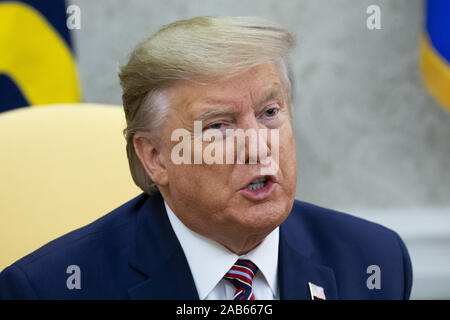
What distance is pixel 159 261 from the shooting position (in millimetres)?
1292

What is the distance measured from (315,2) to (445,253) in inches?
43.2

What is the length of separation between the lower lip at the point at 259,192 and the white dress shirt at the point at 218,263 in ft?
0.56

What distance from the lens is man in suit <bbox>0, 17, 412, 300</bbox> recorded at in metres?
1.16

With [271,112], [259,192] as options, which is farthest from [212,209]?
[271,112]

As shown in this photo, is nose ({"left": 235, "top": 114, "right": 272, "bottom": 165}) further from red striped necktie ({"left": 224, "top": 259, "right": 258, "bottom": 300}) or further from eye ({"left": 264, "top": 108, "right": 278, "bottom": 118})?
red striped necktie ({"left": 224, "top": 259, "right": 258, "bottom": 300})

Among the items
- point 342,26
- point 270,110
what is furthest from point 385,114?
point 270,110

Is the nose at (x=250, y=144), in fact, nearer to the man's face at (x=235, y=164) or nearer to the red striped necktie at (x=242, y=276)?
the man's face at (x=235, y=164)

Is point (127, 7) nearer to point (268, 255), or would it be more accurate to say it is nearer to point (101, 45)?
point (101, 45)

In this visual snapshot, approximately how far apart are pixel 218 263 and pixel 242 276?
5 cm

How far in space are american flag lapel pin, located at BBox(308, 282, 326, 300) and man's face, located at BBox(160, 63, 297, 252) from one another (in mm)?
188

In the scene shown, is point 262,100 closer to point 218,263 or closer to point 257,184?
point 257,184

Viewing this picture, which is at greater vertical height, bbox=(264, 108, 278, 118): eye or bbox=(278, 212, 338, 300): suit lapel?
bbox=(264, 108, 278, 118): eye

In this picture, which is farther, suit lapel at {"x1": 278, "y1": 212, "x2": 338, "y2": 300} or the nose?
suit lapel at {"x1": 278, "y1": 212, "x2": 338, "y2": 300}

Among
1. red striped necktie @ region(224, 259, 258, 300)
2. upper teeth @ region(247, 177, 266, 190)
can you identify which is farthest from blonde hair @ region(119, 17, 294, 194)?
red striped necktie @ region(224, 259, 258, 300)
